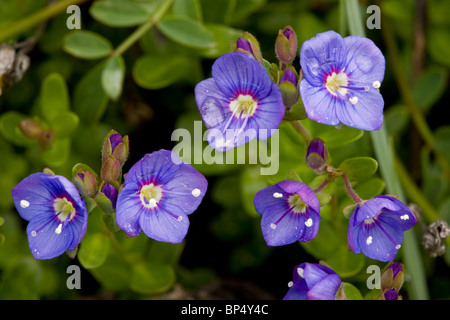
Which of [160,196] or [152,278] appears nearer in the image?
[160,196]

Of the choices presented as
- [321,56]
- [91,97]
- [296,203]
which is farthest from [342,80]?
[91,97]

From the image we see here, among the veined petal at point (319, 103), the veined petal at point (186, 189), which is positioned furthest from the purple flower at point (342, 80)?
the veined petal at point (186, 189)

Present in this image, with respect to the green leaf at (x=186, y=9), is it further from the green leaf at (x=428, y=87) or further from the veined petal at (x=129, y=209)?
the green leaf at (x=428, y=87)

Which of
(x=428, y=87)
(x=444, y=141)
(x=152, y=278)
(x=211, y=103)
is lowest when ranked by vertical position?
(x=152, y=278)

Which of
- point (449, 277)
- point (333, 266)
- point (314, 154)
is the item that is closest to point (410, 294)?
point (333, 266)

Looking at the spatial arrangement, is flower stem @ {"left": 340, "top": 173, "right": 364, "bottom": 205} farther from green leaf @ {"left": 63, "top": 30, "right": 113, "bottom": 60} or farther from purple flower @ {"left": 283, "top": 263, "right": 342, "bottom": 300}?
green leaf @ {"left": 63, "top": 30, "right": 113, "bottom": 60}

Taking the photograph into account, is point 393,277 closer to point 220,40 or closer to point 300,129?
point 300,129

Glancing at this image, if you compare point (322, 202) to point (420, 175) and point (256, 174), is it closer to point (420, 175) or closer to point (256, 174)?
point (256, 174)
